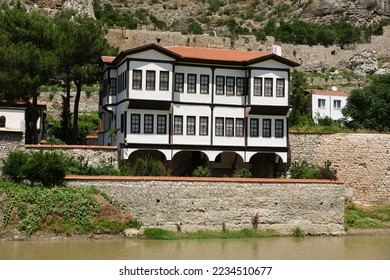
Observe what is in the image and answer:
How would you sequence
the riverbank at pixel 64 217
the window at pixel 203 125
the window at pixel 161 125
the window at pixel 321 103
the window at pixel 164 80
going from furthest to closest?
1. the window at pixel 321 103
2. the window at pixel 203 125
3. the window at pixel 161 125
4. the window at pixel 164 80
5. the riverbank at pixel 64 217

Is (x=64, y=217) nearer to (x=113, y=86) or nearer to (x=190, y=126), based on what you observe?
(x=190, y=126)

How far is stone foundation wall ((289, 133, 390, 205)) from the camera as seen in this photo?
1722 inches

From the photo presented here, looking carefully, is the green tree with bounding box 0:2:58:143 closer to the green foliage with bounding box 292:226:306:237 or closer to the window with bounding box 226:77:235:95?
the window with bounding box 226:77:235:95

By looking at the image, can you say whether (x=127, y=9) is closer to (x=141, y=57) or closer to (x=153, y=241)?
(x=141, y=57)

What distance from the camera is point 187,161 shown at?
43.5 meters

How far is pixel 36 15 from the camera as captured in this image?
142 ft

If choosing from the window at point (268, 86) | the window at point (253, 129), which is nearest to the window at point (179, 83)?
the window at point (253, 129)

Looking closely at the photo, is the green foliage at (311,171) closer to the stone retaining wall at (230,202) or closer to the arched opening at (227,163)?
the stone retaining wall at (230,202)

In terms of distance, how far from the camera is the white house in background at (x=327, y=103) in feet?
Result: 188

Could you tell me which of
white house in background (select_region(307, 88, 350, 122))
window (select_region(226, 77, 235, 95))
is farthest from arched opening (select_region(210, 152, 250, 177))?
white house in background (select_region(307, 88, 350, 122))

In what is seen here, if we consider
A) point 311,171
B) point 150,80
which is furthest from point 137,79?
point 311,171

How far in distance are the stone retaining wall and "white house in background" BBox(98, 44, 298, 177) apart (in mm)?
4895

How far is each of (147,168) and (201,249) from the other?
743 cm

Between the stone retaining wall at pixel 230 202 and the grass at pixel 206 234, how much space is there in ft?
1.06
